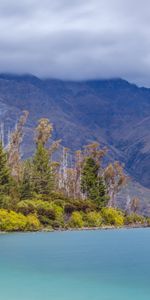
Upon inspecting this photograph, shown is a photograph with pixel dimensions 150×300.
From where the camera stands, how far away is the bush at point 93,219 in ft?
337

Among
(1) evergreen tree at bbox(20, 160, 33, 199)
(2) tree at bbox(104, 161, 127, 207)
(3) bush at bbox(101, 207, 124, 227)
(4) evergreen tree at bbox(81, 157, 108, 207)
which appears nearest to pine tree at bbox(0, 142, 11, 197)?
(1) evergreen tree at bbox(20, 160, 33, 199)

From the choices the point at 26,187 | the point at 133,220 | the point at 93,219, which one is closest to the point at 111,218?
the point at 93,219

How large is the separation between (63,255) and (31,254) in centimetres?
246

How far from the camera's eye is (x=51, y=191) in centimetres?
11400

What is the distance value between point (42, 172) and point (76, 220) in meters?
19.4

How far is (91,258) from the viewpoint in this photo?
44.8 metres

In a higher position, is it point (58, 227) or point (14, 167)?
point (14, 167)

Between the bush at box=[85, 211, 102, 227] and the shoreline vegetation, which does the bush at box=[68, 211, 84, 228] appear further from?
the bush at box=[85, 211, 102, 227]

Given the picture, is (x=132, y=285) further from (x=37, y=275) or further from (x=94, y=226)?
(x=94, y=226)

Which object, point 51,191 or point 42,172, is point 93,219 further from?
point 42,172

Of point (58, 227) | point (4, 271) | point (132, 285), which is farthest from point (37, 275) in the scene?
point (58, 227)

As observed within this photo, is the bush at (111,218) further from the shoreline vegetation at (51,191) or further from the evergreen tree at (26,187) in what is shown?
the evergreen tree at (26,187)

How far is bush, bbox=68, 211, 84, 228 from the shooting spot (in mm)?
98750

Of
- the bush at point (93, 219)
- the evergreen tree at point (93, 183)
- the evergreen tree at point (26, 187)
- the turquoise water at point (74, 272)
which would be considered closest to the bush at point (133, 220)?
the evergreen tree at point (93, 183)
